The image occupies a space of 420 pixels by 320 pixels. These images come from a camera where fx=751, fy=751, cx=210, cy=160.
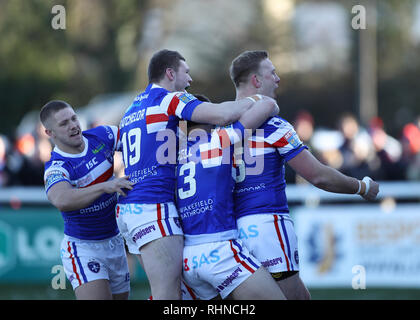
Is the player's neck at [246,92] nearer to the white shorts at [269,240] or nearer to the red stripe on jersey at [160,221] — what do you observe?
the white shorts at [269,240]

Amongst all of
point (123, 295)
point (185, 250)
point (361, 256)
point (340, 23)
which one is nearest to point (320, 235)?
point (361, 256)

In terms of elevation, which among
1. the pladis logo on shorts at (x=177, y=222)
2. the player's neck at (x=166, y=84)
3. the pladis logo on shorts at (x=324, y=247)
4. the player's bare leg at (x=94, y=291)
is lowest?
the pladis logo on shorts at (x=324, y=247)

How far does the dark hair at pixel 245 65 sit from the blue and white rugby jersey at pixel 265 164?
438 millimetres

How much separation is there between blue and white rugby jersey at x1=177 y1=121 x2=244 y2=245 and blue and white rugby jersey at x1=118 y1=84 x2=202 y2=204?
125 millimetres

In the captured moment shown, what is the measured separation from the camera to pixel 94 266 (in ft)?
21.7

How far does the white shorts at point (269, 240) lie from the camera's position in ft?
19.1

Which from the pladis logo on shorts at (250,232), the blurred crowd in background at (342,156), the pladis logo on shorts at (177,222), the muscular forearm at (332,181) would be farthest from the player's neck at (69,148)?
the blurred crowd in background at (342,156)

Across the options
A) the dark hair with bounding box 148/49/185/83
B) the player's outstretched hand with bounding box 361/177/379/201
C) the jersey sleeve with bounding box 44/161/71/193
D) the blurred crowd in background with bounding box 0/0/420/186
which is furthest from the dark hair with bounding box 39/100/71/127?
the blurred crowd in background with bounding box 0/0/420/186

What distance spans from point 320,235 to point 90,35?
86.7ft

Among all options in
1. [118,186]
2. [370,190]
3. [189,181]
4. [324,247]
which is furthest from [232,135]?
[324,247]

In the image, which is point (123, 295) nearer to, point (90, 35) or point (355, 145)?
point (355, 145)

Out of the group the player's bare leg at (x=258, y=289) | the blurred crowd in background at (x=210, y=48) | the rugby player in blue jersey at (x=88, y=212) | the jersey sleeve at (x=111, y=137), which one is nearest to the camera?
the player's bare leg at (x=258, y=289)

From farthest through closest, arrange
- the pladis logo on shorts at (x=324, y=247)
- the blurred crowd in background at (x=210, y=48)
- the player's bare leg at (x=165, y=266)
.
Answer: the blurred crowd in background at (x=210, y=48), the pladis logo on shorts at (x=324, y=247), the player's bare leg at (x=165, y=266)

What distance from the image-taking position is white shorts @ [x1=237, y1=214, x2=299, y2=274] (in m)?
5.82
